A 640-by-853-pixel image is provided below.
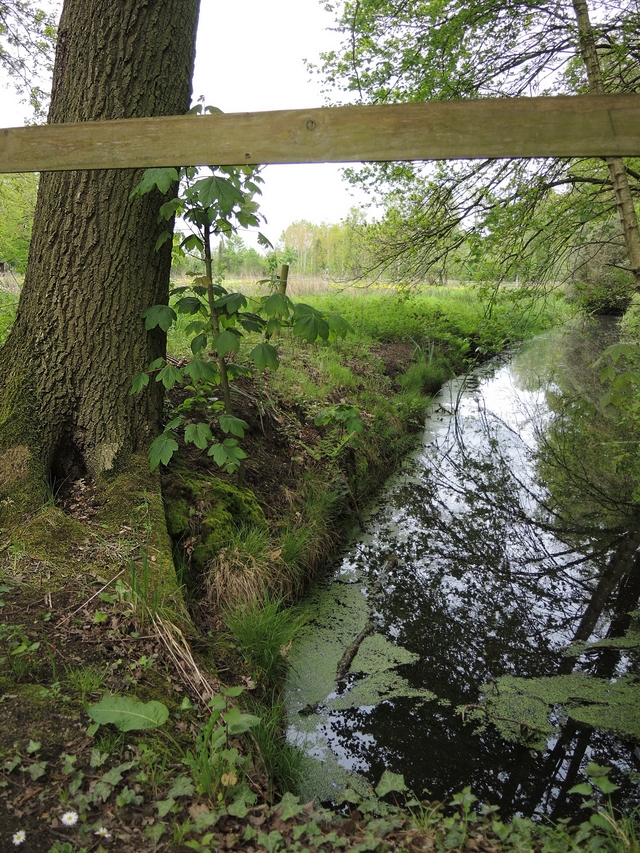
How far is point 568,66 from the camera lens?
527 cm

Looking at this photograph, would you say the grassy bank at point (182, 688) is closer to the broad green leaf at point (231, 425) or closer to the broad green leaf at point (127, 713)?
the broad green leaf at point (127, 713)

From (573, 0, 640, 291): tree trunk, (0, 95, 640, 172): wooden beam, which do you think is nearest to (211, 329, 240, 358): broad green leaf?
(0, 95, 640, 172): wooden beam

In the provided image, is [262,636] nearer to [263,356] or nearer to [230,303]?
[263,356]

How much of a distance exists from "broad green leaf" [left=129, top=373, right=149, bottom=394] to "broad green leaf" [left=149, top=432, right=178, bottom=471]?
0.86 feet

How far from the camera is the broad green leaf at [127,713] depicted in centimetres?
168

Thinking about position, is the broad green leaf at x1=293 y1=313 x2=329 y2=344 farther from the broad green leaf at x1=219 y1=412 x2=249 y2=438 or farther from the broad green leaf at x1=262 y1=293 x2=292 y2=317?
the broad green leaf at x1=219 y1=412 x2=249 y2=438

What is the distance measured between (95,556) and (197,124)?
5.92ft

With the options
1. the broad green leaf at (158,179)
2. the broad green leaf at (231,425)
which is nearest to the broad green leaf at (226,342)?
the broad green leaf at (231,425)

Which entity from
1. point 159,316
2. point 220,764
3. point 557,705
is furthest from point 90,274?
point 557,705

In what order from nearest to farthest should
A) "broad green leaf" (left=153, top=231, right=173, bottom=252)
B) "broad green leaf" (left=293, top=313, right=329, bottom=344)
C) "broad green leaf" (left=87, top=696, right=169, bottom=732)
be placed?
"broad green leaf" (left=87, top=696, right=169, bottom=732), "broad green leaf" (left=293, top=313, right=329, bottom=344), "broad green leaf" (left=153, top=231, right=173, bottom=252)

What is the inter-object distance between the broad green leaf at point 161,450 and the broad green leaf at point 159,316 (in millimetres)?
556

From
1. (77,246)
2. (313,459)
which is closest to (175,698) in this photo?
(77,246)

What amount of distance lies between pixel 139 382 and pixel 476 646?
2.31m

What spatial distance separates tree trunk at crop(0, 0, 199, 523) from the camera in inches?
107
